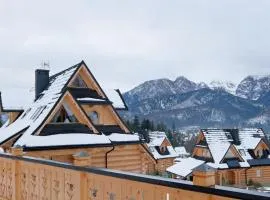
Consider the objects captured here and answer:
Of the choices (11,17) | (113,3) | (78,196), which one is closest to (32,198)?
(78,196)

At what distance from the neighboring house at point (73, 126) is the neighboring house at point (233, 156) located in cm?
1330

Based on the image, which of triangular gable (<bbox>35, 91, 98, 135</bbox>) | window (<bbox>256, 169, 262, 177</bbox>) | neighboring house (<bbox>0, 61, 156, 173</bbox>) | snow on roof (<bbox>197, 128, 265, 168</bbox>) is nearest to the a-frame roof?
neighboring house (<bbox>0, 61, 156, 173</bbox>)

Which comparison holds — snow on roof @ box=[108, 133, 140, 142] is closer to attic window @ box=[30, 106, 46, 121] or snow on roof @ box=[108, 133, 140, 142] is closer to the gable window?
the gable window

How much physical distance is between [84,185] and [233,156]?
31451 mm

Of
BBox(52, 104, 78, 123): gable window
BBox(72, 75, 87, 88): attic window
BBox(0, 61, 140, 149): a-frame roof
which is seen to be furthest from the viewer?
BBox(72, 75, 87, 88): attic window

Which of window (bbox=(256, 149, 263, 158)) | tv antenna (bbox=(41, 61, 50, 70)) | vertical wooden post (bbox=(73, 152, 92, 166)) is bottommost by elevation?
window (bbox=(256, 149, 263, 158))

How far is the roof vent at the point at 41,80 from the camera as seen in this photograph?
19.2 meters

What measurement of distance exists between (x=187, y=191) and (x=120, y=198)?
91 centimetres

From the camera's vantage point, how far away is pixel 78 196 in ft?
13.9

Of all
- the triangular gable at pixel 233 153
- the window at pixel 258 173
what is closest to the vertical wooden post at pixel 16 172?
the triangular gable at pixel 233 153

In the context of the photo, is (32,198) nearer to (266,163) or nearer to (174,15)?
(174,15)

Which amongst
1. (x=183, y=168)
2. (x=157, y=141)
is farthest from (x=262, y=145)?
(x=157, y=141)

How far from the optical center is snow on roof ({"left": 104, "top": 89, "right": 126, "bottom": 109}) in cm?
1984

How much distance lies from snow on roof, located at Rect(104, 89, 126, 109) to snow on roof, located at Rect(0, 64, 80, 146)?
2955mm
